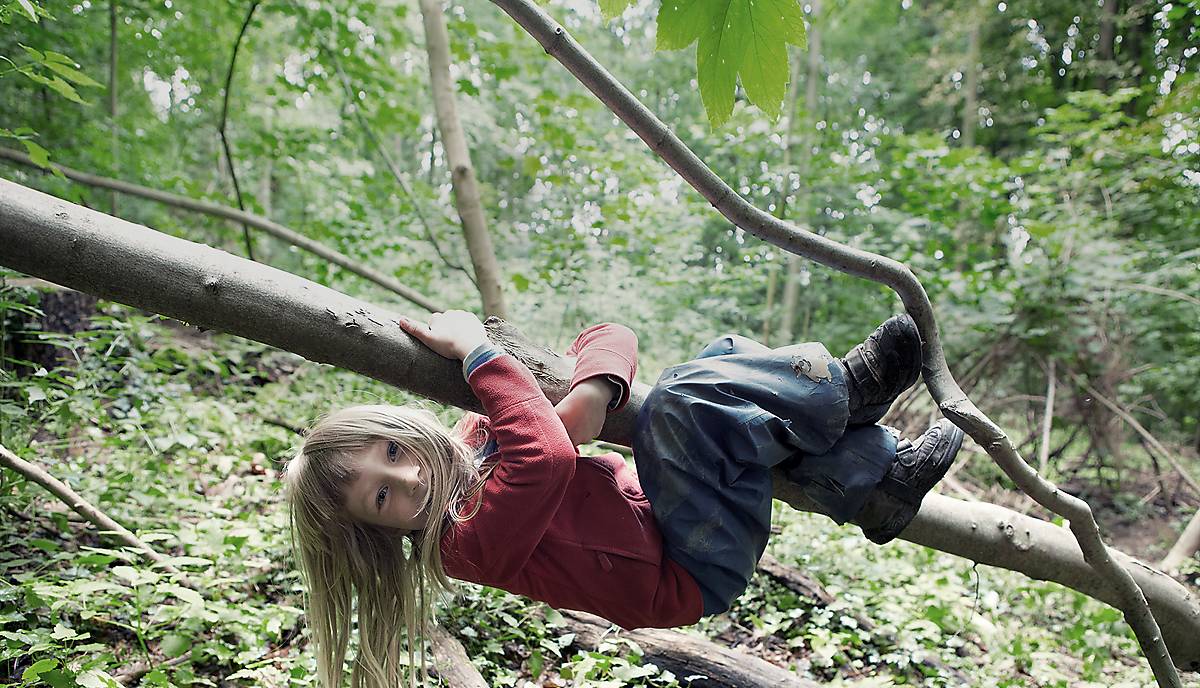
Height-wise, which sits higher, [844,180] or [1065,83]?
[1065,83]

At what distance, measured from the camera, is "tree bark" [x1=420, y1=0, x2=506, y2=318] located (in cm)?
361

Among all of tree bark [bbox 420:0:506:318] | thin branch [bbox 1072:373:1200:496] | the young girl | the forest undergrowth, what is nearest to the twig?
the forest undergrowth

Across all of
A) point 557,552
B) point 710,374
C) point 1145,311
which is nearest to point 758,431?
point 710,374

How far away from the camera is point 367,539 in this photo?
161cm

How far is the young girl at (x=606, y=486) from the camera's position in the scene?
1.48 m

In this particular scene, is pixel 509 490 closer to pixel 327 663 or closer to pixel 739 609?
pixel 327 663

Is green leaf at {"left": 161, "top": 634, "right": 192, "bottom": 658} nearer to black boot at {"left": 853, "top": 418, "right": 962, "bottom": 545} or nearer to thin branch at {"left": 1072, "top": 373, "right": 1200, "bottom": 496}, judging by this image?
black boot at {"left": 853, "top": 418, "right": 962, "bottom": 545}

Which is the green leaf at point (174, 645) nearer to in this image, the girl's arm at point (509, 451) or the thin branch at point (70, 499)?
the thin branch at point (70, 499)

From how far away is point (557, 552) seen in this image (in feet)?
5.03

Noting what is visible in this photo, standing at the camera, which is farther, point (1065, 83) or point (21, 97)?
point (1065, 83)

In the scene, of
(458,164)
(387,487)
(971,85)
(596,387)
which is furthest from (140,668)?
(971,85)

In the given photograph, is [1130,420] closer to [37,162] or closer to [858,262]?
[858,262]

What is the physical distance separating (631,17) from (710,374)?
35.3 ft

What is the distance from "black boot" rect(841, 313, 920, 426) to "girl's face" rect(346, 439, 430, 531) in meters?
1.02
